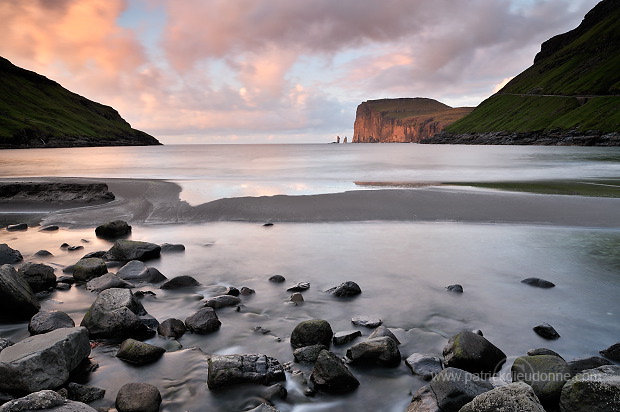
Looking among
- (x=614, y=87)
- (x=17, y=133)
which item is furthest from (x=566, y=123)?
(x=17, y=133)

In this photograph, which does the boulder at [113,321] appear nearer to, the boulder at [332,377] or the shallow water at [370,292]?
the shallow water at [370,292]

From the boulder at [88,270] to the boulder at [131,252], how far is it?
1.02 metres

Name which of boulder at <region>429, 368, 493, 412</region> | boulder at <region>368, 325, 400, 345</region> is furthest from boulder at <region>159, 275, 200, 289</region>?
boulder at <region>429, 368, 493, 412</region>

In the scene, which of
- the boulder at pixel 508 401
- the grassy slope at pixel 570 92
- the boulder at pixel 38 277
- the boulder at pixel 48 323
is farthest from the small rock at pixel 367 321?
the grassy slope at pixel 570 92

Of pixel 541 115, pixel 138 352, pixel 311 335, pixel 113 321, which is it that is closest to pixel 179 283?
pixel 113 321

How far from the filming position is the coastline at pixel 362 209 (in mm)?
15141

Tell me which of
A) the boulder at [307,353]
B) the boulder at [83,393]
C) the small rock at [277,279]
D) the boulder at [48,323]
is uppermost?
the boulder at [48,323]

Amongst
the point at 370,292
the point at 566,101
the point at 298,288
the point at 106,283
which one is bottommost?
the point at 370,292

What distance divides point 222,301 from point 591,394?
5771 millimetres

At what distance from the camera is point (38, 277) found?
8250 millimetres

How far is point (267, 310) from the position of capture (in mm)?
7281

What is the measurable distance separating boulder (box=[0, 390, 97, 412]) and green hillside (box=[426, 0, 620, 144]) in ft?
391

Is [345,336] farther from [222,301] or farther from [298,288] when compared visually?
[222,301]

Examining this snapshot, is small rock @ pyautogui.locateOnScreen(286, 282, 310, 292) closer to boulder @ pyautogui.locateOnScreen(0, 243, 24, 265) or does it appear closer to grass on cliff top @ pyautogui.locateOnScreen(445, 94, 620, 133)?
boulder @ pyautogui.locateOnScreen(0, 243, 24, 265)
